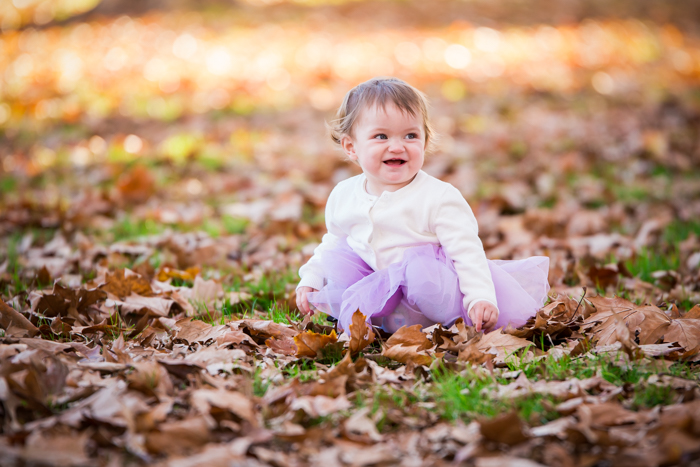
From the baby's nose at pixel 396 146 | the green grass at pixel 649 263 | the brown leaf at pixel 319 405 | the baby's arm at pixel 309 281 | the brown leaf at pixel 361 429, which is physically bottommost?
the brown leaf at pixel 361 429

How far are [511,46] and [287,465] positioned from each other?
1197 cm

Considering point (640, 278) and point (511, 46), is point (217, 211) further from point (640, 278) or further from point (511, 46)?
point (511, 46)

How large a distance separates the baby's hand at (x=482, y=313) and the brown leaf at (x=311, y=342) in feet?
1.70

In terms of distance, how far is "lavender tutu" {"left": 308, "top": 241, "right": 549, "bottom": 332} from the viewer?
2.33 m

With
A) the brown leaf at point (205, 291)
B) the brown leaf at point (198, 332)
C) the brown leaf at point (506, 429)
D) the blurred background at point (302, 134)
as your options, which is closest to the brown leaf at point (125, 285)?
the brown leaf at point (205, 291)

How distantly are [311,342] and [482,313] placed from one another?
64cm

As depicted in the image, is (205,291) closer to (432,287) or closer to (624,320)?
(432,287)

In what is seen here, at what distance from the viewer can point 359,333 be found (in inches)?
89.3

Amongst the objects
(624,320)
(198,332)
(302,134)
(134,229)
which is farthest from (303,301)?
(302,134)

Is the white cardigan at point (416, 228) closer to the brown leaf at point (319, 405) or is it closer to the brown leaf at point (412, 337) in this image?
the brown leaf at point (412, 337)

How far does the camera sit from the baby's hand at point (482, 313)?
2.25 metres

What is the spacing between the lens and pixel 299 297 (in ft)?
8.42

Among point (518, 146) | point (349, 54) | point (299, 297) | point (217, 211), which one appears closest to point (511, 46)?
point (349, 54)

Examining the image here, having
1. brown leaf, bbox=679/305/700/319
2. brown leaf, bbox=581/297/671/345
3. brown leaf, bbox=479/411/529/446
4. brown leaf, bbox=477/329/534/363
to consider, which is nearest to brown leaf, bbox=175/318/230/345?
brown leaf, bbox=477/329/534/363
